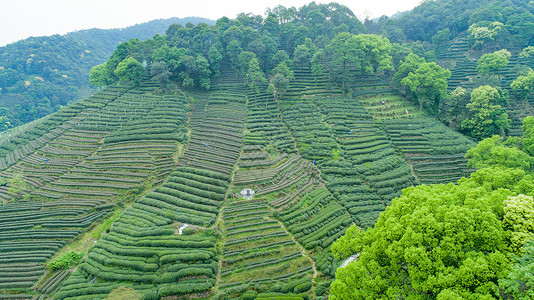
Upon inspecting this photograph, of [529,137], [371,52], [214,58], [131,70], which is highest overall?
[371,52]

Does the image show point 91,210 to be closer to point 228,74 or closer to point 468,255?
point 468,255

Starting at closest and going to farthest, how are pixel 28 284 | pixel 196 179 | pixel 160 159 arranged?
pixel 28 284 < pixel 196 179 < pixel 160 159

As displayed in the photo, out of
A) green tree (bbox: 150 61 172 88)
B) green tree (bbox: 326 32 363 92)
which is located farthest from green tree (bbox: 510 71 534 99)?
green tree (bbox: 150 61 172 88)

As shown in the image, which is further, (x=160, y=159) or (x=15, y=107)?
(x=15, y=107)

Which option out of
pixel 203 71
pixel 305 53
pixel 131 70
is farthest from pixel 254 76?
pixel 131 70

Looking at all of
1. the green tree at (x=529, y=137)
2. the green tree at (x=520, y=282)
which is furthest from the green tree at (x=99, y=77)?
the green tree at (x=529, y=137)

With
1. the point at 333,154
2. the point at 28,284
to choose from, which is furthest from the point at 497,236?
the point at 28,284

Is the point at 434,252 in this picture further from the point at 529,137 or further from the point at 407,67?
the point at 407,67
